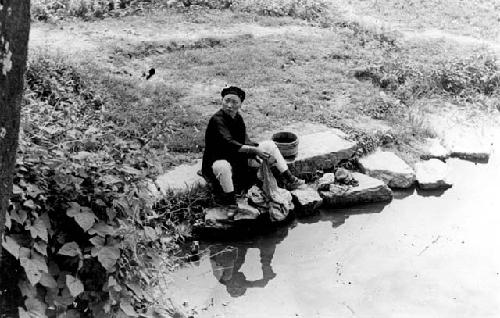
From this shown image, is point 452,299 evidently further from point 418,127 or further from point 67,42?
point 67,42

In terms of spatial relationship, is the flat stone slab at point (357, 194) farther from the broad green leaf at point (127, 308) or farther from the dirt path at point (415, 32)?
the dirt path at point (415, 32)

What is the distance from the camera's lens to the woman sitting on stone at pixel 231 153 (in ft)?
23.1

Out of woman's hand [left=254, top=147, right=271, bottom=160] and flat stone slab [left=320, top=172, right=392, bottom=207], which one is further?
flat stone slab [left=320, top=172, right=392, bottom=207]

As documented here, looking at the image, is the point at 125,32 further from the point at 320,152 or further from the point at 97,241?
the point at 97,241

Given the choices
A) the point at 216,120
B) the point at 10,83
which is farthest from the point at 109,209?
the point at 216,120

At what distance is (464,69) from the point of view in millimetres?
11195

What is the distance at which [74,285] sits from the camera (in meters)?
3.83

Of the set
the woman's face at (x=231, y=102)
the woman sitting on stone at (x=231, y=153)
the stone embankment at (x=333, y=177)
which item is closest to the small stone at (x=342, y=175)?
the stone embankment at (x=333, y=177)

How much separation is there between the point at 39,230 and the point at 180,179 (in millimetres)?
3827

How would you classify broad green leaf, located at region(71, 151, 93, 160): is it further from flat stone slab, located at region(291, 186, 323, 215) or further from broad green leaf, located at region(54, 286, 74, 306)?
flat stone slab, located at region(291, 186, 323, 215)

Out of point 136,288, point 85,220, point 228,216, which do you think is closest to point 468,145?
point 228,216

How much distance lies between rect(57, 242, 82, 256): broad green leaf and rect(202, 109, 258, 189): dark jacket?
129 inches

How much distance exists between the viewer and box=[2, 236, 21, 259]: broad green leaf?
3.57 meters

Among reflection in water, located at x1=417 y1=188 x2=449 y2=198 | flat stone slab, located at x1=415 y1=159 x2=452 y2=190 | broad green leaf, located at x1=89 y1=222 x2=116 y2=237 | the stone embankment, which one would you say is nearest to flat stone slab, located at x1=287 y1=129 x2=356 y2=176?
the stone embankment
